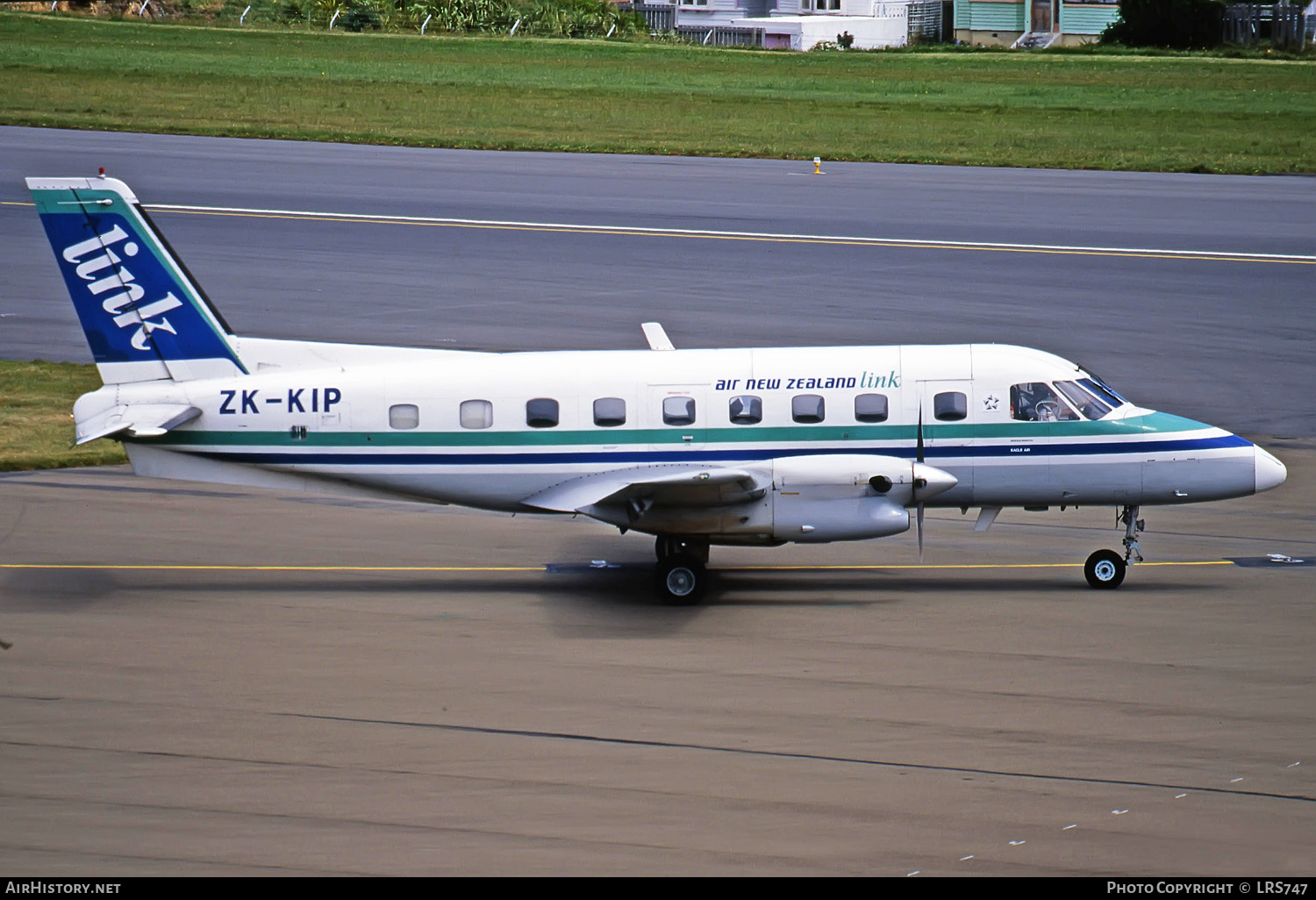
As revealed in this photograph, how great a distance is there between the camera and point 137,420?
18578 mm

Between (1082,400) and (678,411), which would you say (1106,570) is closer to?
(1082,400)

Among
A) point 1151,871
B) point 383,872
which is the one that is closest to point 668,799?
point 383,872

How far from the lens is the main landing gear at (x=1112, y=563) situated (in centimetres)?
1911

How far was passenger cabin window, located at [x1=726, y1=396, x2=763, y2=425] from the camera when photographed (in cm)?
1855

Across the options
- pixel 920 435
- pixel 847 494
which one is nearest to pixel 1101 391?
pixel 920 435

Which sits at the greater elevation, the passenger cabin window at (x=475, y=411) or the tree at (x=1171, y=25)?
the tree at (x=1171, y=25)

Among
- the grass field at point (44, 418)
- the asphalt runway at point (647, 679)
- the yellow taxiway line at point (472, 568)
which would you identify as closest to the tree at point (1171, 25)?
the asphalt runway at point (647, 679)

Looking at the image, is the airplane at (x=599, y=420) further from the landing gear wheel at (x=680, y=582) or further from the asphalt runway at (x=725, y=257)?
the asphalt runway at (x=725, y=257)

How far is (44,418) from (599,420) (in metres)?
13.5

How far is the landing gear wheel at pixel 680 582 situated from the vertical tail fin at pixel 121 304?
593cm

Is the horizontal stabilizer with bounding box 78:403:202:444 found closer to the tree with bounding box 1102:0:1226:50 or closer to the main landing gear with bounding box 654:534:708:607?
the main landing gear with bounding box 654:534:708:607

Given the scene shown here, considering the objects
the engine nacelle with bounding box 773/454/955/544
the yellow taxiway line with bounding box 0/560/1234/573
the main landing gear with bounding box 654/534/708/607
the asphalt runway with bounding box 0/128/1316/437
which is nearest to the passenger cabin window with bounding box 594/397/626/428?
the main landing gear with bounding box 654/534/708/607

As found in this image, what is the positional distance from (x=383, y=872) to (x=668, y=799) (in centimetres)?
→ 257

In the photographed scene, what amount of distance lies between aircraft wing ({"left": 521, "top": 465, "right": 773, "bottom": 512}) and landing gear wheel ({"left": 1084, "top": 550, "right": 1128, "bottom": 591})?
4382 millimetres
